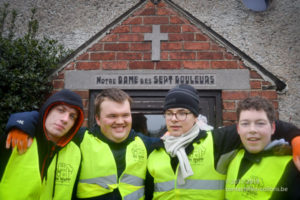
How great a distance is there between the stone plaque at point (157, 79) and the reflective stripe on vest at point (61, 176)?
1339 mm

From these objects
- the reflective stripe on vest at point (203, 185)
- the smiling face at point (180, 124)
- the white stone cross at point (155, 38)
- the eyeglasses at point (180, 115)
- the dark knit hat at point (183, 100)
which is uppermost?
the white stone cross at point (155, 38)

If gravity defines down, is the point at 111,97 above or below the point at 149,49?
below

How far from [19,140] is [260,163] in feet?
5.79

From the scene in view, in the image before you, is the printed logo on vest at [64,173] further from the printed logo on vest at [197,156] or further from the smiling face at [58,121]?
the printed logo on vest at [197,156]

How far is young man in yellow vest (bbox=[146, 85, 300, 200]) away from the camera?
1.87 meters

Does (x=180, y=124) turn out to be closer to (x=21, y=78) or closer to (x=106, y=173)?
(x=106, y=173)

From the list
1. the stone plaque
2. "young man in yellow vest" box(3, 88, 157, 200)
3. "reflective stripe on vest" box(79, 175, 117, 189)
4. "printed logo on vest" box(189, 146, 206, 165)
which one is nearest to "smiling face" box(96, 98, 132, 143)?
"young man in yellow vest" box(3, 88, 157, 200)

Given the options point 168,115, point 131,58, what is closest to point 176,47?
point 131,58

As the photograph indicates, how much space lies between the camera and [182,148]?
1.97 meters

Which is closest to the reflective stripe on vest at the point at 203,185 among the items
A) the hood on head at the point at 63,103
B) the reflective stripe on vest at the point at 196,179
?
the reflective stripe on vest at the point at 196,179

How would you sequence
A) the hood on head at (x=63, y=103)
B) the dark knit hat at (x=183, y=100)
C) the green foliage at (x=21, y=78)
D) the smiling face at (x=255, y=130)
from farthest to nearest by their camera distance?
the green foliage at (x=21, y=78)
the dark knit hat at (x=183, y=100)
the hood on head at (x=63, y=103)
the smiling face at (x=255, y=130)

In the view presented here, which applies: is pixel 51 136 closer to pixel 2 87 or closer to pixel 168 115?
pixel 168 115

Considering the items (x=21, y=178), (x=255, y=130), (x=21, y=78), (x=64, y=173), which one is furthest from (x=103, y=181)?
(x=21, y=78)

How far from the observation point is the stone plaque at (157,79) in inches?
119
